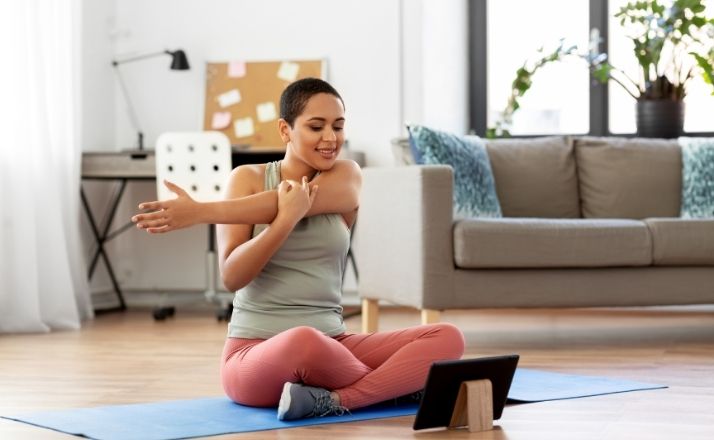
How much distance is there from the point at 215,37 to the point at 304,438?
366cm

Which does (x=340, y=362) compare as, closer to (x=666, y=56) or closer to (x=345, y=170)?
(x=345, y=170)

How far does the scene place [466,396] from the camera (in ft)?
7.61

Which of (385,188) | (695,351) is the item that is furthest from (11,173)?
(695,351)

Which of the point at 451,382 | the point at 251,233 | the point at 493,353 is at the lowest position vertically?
the point at 493,353

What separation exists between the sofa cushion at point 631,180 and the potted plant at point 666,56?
470 mm

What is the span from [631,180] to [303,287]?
2322 mm

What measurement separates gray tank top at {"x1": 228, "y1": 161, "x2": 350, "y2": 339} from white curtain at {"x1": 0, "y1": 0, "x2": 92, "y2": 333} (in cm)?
225

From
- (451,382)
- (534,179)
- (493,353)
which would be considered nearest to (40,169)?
(534,179)

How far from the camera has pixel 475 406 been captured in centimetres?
232

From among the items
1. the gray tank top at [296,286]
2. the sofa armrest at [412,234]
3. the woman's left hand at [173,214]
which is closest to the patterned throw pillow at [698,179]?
the sofa armrest at [412,234]

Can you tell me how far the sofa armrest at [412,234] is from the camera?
149 inches

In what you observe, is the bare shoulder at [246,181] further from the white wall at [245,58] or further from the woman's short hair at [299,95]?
the white wall at [245,58]

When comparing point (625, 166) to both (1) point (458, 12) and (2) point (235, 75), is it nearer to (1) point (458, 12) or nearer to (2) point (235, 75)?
(1) point (458, 12)

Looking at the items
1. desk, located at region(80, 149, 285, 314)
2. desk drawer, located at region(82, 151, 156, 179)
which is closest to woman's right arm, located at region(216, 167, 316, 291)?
desk, located at region(80, 149, 285, 314)
